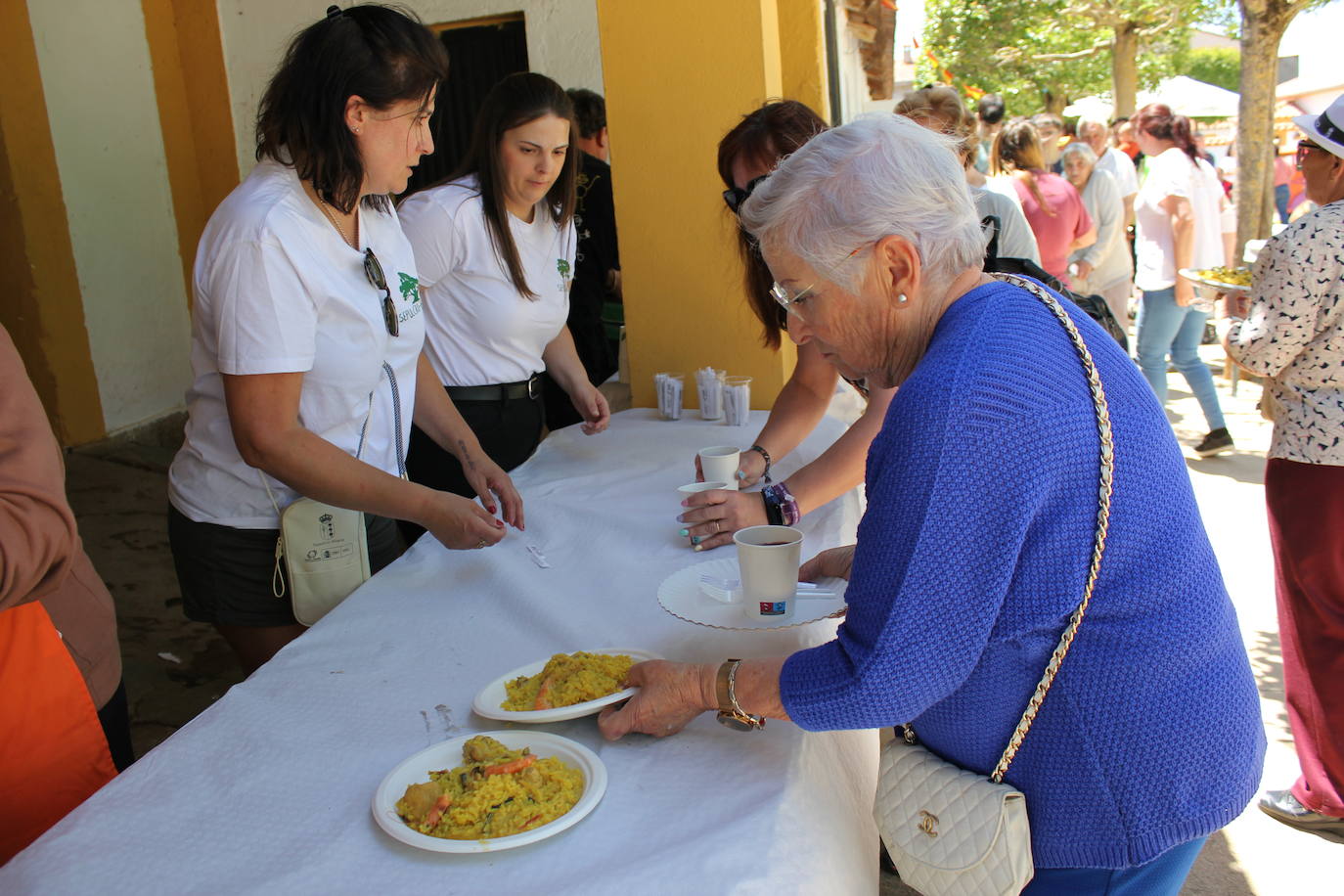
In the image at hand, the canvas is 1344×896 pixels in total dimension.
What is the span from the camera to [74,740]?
1.45 metres

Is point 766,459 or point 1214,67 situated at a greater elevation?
point 1214,67

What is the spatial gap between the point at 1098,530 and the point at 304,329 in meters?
1.37

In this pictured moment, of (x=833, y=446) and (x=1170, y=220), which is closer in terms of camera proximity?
(x=833, y=446)

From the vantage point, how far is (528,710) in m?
1.36

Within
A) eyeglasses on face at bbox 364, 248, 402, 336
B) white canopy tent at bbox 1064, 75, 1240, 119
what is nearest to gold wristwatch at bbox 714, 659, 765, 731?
eyeglasses on face at bbox 364, 248, 402, 336

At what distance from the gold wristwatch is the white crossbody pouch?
3.22ft

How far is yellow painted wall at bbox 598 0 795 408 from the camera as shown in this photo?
3.44 metres

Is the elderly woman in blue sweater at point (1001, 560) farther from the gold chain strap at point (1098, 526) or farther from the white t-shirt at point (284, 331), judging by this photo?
the white t-shirt at point (284, 331)

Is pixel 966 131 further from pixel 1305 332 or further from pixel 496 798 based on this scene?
pixel 496 798

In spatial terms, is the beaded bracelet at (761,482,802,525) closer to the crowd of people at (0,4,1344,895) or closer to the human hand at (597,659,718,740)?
the crowd of people at (0,4,1344,895)

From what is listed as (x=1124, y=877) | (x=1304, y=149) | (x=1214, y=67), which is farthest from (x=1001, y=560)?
(x=1214, y=67)

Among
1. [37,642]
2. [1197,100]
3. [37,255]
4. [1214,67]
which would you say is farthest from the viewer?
[1214,67]

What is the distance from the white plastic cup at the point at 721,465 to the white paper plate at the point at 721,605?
0.57 meters

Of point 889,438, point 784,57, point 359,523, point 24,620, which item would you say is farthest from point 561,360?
point 784,57
